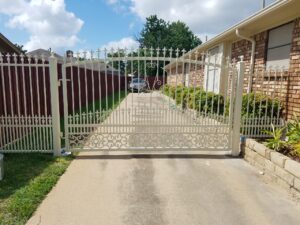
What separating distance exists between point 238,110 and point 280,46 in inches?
91.9

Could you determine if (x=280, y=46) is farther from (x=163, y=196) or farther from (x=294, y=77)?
(x=163, y=196)

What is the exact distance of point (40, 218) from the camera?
10.3 ft

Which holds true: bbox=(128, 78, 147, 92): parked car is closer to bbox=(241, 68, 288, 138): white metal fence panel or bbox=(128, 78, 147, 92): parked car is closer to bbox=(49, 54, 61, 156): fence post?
bbox=(49, 54, 61, 156): fence post

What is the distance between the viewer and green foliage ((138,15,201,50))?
5459 centimetres

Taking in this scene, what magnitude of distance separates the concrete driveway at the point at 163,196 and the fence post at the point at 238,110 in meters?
0.51

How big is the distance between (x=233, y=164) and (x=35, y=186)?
11.8 feet

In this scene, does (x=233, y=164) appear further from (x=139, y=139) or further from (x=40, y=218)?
(x=40, y=218)

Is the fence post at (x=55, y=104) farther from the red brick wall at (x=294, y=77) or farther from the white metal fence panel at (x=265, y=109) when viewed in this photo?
the red brick wall at (x=294, y=77)

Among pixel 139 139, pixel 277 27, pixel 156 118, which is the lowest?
pixel 139 139

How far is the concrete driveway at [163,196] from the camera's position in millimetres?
3211

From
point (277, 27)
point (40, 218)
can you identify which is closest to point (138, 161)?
point (40, 218)

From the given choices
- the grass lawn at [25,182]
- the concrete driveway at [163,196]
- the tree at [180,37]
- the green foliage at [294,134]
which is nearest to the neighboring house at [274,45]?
the green foliage at [294,134]

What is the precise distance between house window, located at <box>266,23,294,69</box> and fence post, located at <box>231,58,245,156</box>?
1.40 meters

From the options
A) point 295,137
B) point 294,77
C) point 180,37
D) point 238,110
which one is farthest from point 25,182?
point 180,37
